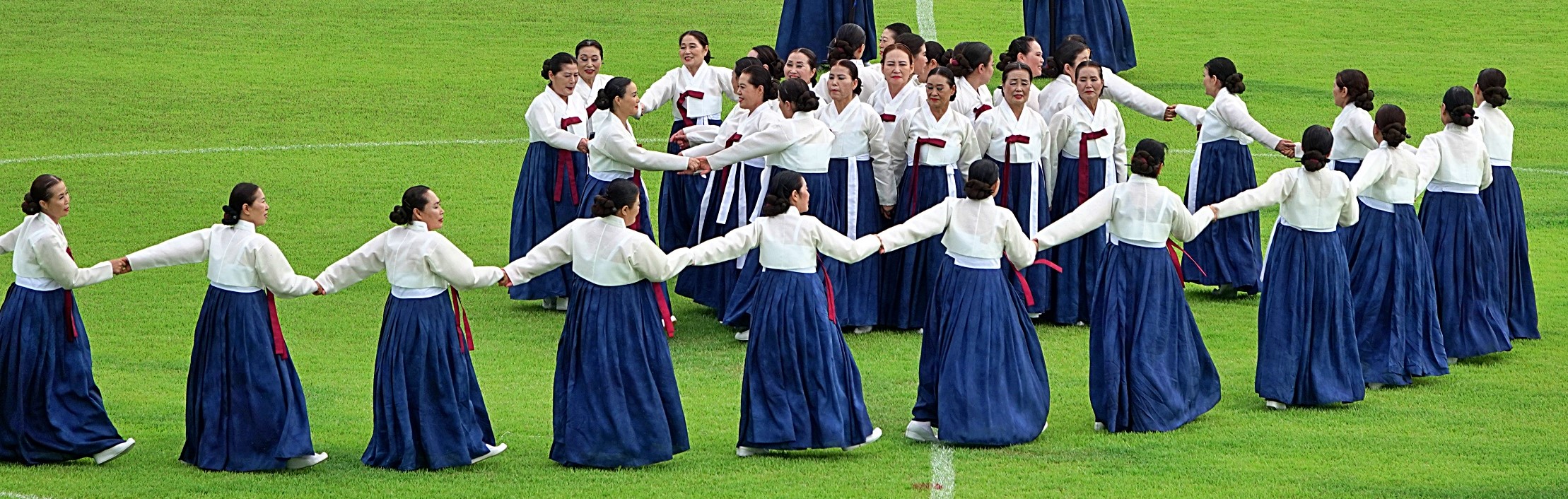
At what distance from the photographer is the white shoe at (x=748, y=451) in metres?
7.28

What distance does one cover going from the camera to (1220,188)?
10.4 meters

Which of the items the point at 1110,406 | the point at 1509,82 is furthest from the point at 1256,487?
the point at 1509,82

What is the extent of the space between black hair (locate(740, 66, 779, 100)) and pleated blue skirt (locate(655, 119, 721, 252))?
42.1 inches

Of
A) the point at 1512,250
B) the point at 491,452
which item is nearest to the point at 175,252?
the point at 491,452

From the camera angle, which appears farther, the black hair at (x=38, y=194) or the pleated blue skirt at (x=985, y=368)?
the pleated blue skirt at (x=985, y=368)

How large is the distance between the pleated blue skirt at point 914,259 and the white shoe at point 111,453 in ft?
12.7

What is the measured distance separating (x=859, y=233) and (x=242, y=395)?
3462mm

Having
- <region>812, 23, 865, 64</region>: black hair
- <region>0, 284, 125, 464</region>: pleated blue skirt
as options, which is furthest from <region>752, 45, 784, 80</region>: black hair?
<region>0, 284, 125, 464</region>: pleated blue skirt

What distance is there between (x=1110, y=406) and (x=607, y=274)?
212 cm

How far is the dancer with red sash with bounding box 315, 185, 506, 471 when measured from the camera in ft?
23.0

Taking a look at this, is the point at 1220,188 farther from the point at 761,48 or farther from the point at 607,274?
the point at 607,274

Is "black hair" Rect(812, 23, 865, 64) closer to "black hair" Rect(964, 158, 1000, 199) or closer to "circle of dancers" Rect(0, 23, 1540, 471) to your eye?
"circle of dancers" Rect(0, 23, 1540, 471)

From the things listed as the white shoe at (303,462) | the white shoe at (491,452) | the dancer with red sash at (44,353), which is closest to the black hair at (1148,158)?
the white shoe at (491,452)

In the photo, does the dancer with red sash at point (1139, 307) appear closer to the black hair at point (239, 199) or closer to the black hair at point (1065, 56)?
the black hair at point (1065, 56)
